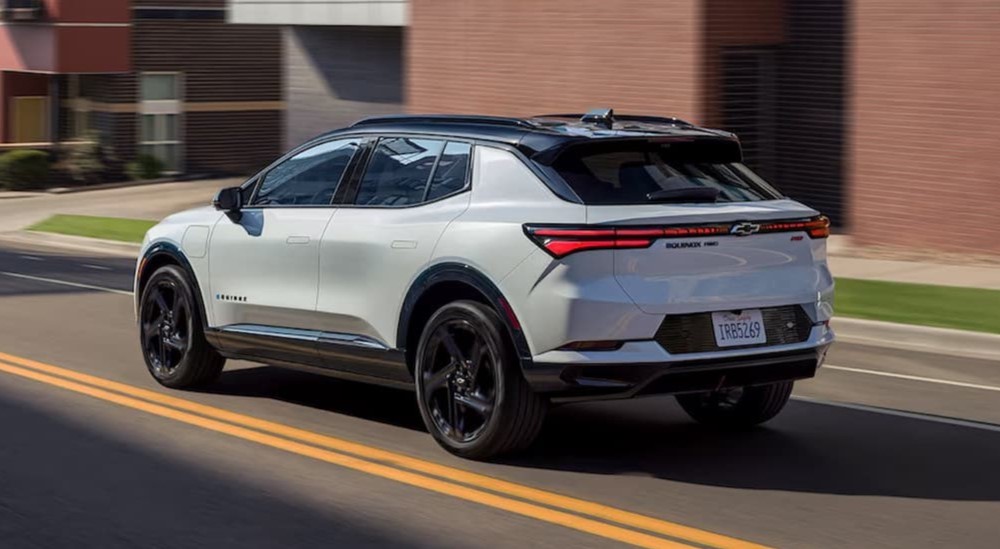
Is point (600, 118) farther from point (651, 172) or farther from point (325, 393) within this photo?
point (325, 393)

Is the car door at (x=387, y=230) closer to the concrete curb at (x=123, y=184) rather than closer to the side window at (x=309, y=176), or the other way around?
the side window at (x=309, y=176)

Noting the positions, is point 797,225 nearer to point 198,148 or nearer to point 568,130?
point 568,130

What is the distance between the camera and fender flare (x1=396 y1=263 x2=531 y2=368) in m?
7.96

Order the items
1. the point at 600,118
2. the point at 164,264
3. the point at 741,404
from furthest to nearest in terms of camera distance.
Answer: the point at 164,264, the point at 741,404, the point at 600,118

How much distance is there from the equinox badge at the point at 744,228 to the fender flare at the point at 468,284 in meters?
1.12

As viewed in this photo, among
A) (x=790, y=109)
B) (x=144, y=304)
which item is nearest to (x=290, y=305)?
(x=144, y=304)

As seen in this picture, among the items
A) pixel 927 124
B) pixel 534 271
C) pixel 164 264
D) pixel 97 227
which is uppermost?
pixel 927 124

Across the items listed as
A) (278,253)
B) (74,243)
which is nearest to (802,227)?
(278,253)

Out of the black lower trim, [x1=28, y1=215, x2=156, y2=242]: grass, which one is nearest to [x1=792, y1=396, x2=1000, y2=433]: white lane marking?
the black lower trim

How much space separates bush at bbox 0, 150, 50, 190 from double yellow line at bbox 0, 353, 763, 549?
28915 mm

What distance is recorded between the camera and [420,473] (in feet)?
26.5

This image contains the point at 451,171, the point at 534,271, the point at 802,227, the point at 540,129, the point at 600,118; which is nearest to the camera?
the point at 534,271

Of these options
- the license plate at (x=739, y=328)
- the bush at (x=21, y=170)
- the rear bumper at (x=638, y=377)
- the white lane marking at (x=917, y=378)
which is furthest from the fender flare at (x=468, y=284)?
the bush at (x=21, y=170)

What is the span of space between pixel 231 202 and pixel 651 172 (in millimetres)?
2908
